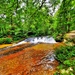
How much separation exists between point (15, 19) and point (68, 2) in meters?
2.64

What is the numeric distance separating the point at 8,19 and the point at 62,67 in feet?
13.5

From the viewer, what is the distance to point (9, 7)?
4676 mm

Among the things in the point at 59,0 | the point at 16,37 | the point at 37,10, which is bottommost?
the point at 16,37

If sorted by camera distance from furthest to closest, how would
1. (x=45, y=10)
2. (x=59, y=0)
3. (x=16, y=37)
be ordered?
(x=16, y=37) < (x=59, y=0) < (x=45, y=10)

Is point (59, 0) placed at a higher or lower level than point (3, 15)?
higher

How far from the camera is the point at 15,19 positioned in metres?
5.24

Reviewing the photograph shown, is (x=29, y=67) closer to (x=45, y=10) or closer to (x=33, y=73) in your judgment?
Answer: (x=33, y=73)

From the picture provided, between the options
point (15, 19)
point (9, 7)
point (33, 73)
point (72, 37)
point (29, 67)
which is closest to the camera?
point (9, 7)

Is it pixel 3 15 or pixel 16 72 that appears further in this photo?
pixel 16 72

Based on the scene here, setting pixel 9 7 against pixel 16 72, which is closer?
pixel 9 7

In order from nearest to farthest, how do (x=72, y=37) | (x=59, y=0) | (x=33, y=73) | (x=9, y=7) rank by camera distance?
(x=9, y=7) < (x=59, y=0) < (x=33, y=73) < (x=72, y=37)

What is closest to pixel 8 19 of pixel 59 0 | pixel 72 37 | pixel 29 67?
pixel 59 0

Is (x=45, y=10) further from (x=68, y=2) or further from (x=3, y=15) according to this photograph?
(x=3, y=15)

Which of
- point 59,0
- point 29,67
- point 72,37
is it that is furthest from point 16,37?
point 59,0
